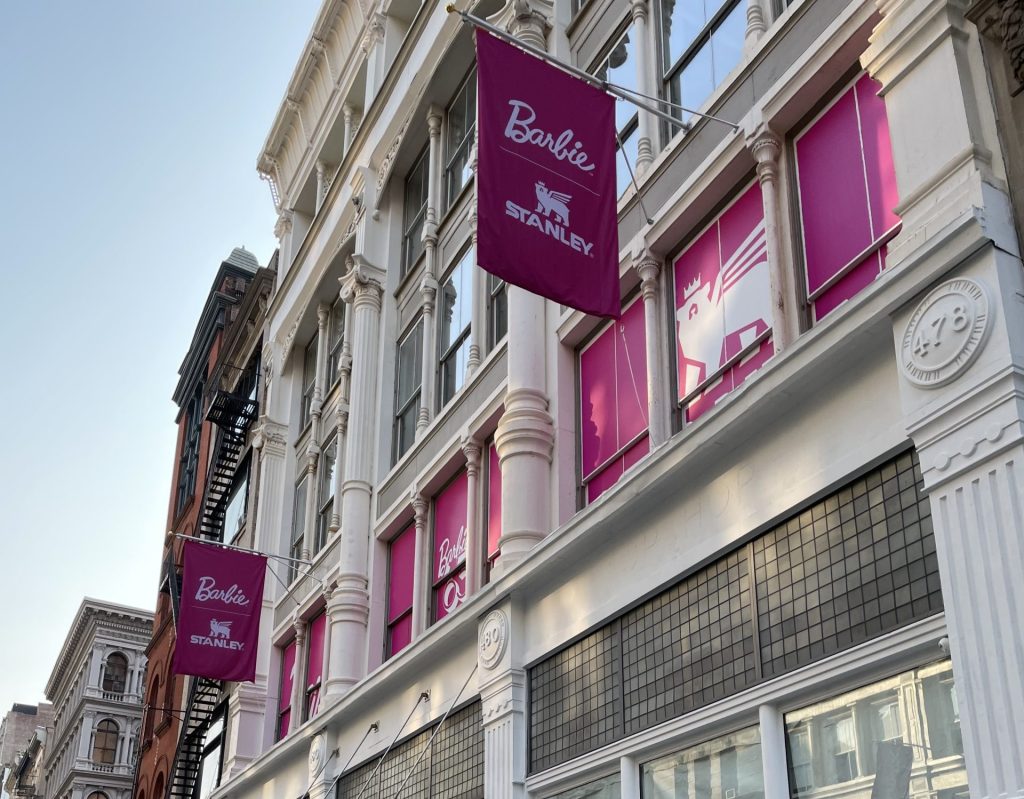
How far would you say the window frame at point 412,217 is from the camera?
917 inches

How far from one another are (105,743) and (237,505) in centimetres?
3872

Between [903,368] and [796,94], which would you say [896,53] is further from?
[903,368]

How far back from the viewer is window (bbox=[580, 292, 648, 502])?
44.7 feet

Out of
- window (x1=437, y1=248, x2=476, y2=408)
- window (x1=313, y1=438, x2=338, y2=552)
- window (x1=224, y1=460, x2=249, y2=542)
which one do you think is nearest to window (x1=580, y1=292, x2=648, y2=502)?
window (x1=437, y1=248, x2=476, y2=408)

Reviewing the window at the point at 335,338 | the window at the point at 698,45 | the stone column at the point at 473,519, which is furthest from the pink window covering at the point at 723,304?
the window at the point at 335,338

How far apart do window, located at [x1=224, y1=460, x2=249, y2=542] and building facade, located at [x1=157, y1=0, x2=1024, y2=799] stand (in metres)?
12.7

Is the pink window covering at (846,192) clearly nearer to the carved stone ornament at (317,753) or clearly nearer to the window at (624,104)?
the window at (624,104)

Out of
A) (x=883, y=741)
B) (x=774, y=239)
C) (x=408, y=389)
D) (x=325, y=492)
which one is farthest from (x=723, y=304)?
(x=325, y=492)

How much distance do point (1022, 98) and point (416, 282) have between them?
14569 mm

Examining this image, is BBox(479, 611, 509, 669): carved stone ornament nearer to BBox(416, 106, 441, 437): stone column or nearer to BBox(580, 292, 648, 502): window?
BBox(580, 292, 648, 502): window

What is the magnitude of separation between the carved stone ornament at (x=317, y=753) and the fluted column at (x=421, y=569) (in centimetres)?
281

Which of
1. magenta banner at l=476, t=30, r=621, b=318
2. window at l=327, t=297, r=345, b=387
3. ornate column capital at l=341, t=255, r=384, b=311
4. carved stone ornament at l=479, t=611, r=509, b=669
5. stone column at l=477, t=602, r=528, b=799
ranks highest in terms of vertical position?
window at l=327, t=297, r=345, b=387

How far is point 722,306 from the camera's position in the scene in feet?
40.1

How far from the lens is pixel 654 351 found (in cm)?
1305
